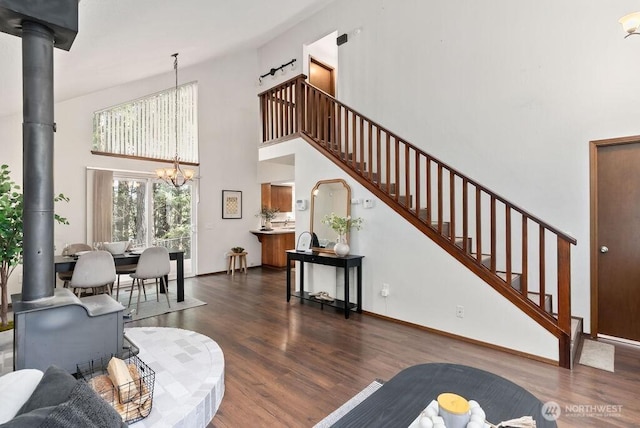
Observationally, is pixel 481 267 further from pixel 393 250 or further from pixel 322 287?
pixel 322 287

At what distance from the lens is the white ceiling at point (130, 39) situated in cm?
238

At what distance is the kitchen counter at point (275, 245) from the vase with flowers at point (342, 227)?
336cm

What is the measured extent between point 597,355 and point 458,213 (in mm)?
2043

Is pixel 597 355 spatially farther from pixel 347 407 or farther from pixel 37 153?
pixel 37 153

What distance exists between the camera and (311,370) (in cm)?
279

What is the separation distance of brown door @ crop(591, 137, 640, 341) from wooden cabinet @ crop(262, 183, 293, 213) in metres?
6.31

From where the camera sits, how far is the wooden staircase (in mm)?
2998

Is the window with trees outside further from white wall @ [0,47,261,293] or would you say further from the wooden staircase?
the wooden staircase

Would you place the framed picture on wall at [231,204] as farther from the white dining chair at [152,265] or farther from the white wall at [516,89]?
the white wall at [516,89]

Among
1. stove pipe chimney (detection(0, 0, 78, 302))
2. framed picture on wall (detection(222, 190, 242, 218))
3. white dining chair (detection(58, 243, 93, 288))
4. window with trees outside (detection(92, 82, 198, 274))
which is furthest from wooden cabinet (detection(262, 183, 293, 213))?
stove pipe chimney (detection(0, 0, 78, 302))

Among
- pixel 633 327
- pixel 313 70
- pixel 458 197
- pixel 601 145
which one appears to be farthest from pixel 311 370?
pixel 313 70

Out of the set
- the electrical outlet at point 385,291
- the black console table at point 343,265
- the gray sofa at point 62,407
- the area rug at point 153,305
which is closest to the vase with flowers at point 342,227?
the black console table at point 343,265

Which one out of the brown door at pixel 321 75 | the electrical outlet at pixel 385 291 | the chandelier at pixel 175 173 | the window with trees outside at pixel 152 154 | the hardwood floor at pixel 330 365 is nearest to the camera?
the hardwood floor at pixel 330 365

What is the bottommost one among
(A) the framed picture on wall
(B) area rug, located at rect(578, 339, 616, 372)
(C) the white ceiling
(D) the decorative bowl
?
(B) area rug, located at rect(578, 339, 616, 372)
